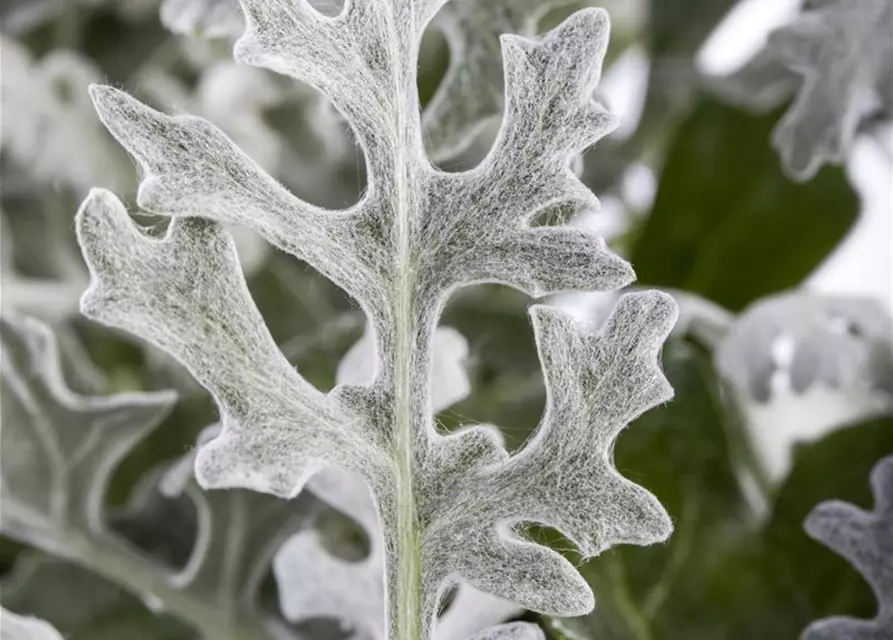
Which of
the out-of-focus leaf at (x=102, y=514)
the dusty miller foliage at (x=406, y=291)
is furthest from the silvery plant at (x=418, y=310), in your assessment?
the out-of-focus leaf at (x=102, y=514)

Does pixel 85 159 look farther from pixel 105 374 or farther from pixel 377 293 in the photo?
pixel 377 293

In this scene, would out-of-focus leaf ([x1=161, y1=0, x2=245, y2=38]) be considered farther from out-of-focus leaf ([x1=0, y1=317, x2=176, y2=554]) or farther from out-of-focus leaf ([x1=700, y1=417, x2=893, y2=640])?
out-of-focus leaf ([x1=700, y1=417, x2=893, y2=640])

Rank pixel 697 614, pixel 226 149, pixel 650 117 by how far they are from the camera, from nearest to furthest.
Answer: pixel 226 149
pixel 697 614
pixel 650 117

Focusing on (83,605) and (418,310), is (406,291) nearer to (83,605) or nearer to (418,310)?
(418,310)

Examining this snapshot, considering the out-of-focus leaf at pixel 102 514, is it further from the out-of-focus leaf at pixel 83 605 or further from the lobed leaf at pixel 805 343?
the lobed leaf at pixel 805 343

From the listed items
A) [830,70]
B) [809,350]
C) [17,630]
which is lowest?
[17,630]

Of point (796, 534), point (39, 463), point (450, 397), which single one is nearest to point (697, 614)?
point (796, 534)

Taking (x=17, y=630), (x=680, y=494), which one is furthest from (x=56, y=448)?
(x=680, y=494)
